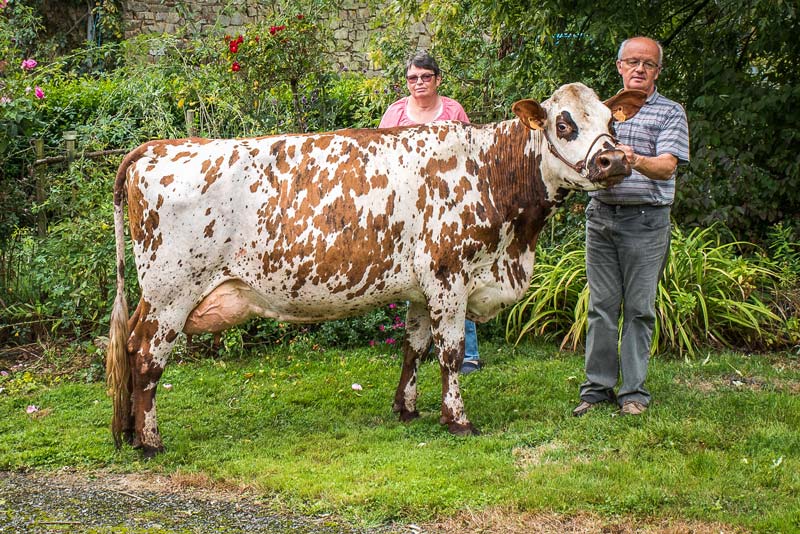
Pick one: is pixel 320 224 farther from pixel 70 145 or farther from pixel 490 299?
pixel 70 145

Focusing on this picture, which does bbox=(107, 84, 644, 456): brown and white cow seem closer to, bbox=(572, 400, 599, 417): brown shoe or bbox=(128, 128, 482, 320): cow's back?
bbox=(128, 128, 482, 320): cow's back

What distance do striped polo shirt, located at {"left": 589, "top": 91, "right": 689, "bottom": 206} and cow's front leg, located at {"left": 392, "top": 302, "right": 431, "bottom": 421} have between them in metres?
1.45

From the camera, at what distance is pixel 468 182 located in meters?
5.80

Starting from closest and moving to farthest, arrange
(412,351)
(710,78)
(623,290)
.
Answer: (623,290)
(412,351)
(710,78)

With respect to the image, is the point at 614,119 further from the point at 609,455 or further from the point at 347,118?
the point at 347,118

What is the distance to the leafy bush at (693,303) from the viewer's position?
7.89 meters

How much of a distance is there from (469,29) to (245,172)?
549 cm

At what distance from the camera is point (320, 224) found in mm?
5707

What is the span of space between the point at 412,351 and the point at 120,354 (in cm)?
191

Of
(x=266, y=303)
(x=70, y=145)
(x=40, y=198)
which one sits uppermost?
(x=70, y=145)

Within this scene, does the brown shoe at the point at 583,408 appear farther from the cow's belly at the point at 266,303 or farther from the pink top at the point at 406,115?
the pink top at the point at 406,115

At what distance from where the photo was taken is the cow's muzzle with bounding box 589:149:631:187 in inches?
206

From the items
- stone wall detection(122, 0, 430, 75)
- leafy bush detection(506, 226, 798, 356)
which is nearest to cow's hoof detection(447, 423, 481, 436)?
leafy bush detection(506, 226, 798, 356)

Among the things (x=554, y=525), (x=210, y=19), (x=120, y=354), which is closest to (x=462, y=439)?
(x=554, y=525)
